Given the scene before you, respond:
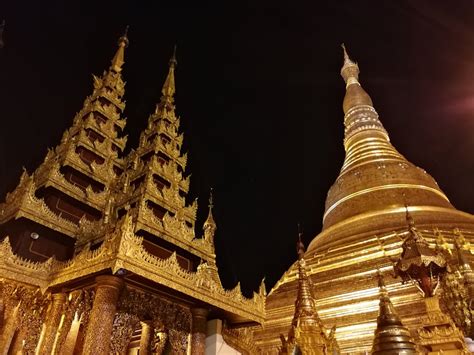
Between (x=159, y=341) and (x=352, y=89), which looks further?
(x=352, y=89)

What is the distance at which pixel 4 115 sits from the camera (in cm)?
1070

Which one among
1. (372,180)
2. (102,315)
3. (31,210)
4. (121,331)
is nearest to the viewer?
(102,315)

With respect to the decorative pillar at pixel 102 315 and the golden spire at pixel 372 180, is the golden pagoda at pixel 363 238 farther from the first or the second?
the decorative pillar at pixel 102 315

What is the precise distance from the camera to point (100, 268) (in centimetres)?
600

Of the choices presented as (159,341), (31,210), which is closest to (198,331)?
(159,341)

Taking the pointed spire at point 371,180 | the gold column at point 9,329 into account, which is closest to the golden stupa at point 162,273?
the gold column at point 9,329

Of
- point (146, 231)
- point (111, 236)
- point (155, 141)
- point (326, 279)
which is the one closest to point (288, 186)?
point (326, 279)

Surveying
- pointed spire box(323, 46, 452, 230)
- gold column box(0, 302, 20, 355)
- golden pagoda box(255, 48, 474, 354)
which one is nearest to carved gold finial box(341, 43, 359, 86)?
pointed spire box(323, 46, 452, 230)

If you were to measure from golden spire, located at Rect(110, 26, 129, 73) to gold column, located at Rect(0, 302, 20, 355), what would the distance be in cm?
961

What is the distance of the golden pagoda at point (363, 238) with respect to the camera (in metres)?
10.5

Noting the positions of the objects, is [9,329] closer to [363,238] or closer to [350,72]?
[363,238]

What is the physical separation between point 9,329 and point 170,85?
10721mm

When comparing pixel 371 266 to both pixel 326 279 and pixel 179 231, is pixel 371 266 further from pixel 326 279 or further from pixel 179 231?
pixel 179 231

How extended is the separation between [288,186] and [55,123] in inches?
519
